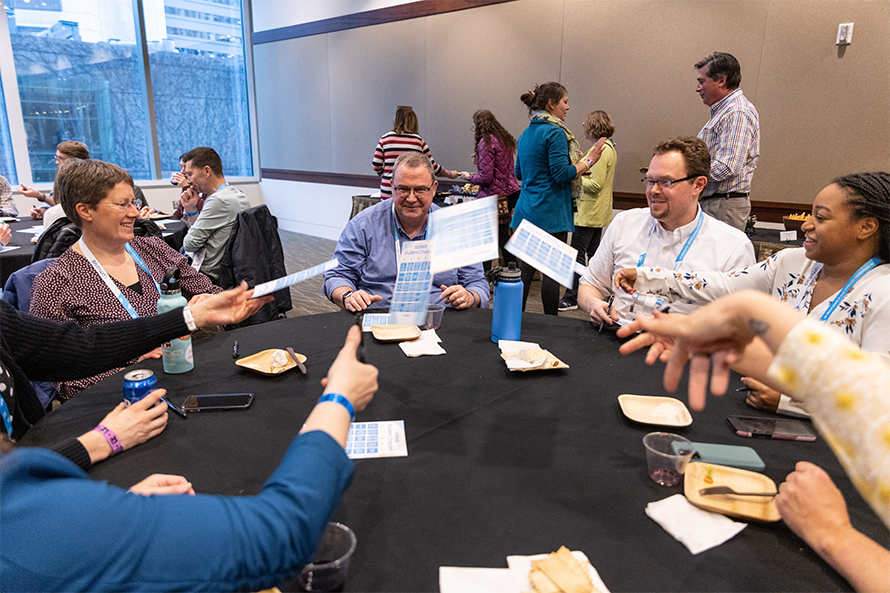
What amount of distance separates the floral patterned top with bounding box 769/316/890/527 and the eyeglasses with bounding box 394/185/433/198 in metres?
1.81

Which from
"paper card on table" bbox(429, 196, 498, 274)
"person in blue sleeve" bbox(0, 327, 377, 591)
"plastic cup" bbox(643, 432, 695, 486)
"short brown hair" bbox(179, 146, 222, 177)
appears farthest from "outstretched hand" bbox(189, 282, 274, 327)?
"short brown hair" bbox(179, 146, 222, 177)

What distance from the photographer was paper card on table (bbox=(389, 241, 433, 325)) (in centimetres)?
158

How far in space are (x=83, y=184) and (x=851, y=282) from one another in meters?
2.50

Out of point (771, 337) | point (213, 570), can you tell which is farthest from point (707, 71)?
point (213, 570)

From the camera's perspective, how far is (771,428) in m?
1.24

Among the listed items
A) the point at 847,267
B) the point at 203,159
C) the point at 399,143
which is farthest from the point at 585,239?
the point at 847,267

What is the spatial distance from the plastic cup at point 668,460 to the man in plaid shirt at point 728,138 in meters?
2.82

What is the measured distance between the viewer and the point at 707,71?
11.4 ft

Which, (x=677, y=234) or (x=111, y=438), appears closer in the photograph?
(x=111, y=438)

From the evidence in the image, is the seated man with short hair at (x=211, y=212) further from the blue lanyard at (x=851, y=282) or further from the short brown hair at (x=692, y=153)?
the blue lanyard at (x=851, y=282)

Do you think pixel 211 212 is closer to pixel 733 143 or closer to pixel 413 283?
pixel 413 283

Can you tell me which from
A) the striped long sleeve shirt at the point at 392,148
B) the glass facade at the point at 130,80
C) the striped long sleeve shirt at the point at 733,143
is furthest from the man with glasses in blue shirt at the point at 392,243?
the glass facade at the point at 130,80

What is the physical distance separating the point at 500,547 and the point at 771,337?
0.53 metres

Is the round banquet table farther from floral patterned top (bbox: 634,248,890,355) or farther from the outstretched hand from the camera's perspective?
floral patterned top (bbox: 634,248,890,355)
